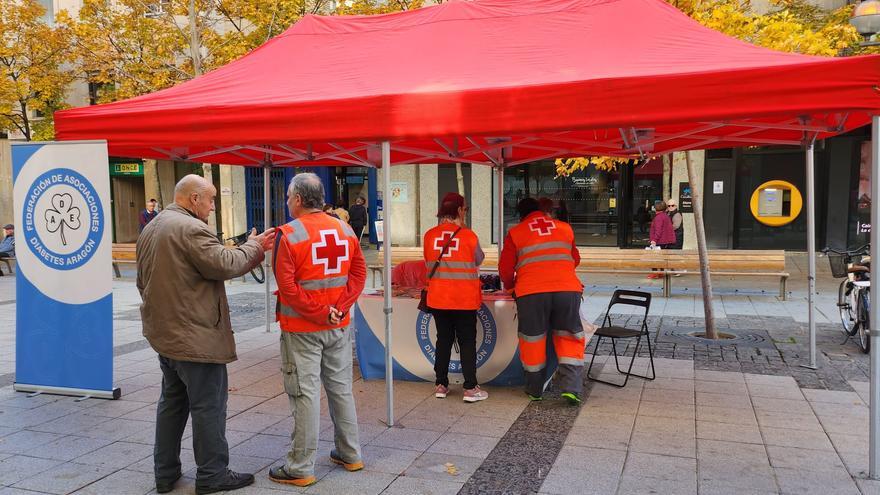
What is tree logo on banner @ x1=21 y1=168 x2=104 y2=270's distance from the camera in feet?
18.0

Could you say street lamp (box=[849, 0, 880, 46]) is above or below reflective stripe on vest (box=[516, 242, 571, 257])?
above

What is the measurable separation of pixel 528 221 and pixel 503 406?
1532 millimetres

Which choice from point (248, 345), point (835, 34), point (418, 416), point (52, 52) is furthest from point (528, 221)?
point (52, 52)

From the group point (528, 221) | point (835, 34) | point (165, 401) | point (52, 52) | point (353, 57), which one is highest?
point (52, 52)

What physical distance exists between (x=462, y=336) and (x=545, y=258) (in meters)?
0.93

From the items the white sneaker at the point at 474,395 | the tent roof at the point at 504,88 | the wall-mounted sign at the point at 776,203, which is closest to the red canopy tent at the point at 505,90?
the tent roof at the point at 504,88

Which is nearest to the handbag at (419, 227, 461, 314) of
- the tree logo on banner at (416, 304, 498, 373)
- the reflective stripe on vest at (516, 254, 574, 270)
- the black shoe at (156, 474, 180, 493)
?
the tree logo on banner at (416, 304, 498, 373)

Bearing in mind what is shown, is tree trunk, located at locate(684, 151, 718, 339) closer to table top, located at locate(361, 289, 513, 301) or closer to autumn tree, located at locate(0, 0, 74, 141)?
table top, located at locate(361, 289, 513, 301)

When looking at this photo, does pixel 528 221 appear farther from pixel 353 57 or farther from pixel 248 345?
pixel 248 345

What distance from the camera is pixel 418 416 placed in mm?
5137

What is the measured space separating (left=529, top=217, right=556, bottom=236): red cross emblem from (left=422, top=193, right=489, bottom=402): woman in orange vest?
472 millimetres

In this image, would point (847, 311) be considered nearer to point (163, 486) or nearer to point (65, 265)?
point (163, 486)

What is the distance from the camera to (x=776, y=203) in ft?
53.9

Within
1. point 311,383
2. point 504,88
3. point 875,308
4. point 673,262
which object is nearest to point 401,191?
point 673,262
